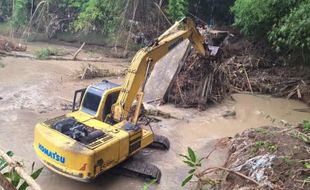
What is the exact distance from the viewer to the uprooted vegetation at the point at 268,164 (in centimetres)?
658

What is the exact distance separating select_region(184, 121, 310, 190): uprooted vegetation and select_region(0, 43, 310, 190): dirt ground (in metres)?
0.93

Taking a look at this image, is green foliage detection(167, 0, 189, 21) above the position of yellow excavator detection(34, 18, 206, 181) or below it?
above

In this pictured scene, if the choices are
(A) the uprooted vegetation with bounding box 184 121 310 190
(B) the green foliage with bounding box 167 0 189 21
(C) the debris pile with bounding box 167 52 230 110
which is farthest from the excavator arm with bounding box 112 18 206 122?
(B) the green foliage with bounding box 167 0 189 21

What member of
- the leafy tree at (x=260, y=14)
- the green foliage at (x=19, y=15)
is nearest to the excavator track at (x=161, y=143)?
the leafy tree at (x=260, y=14)

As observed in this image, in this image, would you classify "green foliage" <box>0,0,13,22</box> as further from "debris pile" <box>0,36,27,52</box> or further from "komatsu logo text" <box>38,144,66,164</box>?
"komatsu logo text" <box>38,144,66,164</box>

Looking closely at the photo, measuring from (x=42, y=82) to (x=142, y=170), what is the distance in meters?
8.15

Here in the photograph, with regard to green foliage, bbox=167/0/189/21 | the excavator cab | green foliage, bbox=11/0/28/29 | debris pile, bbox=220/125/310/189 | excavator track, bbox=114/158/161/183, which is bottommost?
excavator track, bbox=114/158/161/183

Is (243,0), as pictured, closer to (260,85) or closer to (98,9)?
(260,85)

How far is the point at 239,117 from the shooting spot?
41.4ft

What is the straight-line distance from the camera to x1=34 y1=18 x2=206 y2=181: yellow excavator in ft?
23.3

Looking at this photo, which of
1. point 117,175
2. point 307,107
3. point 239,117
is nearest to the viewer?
point 117,175

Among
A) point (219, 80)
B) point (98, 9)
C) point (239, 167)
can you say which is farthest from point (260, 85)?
point (98, 9)

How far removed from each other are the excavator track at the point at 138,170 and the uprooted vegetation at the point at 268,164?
931 millimetres

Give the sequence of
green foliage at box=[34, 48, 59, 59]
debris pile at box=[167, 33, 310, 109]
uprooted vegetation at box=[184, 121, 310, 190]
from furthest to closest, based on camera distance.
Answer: green foliage at box=[34, 48, 59, 59], debris pile at box=[167, 33, 310, 109], uprooted vegetation at box=[184, 121, 310, 190]
